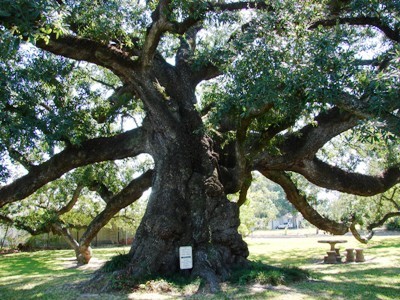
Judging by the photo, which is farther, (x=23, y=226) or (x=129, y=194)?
(x=23, y=226)

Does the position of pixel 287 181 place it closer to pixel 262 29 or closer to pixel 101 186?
pixel 262 29

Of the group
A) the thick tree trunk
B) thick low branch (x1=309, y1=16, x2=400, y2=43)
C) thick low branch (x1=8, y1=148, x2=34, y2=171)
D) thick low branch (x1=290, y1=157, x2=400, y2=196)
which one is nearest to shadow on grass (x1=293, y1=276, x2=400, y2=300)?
the thick tree trunk

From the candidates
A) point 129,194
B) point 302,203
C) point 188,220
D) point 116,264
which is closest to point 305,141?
point 302,203

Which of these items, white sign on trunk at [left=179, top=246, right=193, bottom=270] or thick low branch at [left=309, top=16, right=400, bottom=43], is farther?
thick low branch at [left=309, top=16, right=400, bottom=43]

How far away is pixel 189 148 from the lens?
8859 millimetres

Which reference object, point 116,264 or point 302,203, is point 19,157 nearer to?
point 116,264

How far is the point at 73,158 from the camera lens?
9.57m

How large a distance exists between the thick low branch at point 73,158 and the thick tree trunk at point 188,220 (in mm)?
1154

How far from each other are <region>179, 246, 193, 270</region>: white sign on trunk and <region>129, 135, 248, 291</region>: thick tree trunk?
0.14m

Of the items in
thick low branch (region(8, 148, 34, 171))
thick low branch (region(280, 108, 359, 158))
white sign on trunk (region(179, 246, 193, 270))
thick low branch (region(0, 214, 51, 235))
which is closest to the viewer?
white sign on trunk (region(179, 246, 193, 270))

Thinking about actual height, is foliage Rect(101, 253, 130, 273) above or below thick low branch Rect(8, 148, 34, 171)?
below

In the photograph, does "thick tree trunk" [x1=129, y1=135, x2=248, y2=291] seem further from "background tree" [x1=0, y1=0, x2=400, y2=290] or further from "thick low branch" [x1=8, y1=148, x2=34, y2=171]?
"thick low branch" [x1=8, y1=148, x2=34, y2=171]

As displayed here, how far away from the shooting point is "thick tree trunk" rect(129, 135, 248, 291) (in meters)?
7.72

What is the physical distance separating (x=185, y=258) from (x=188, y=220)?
0.83 m
